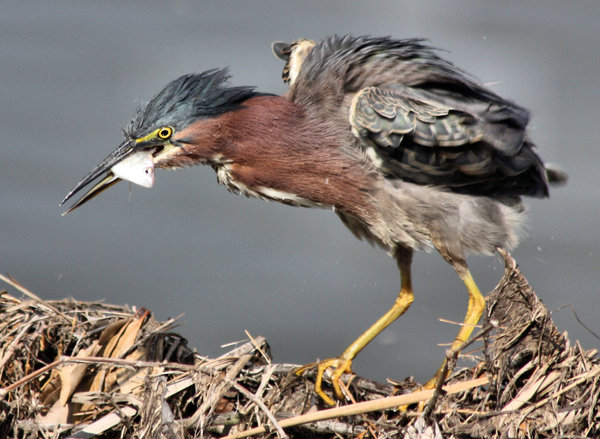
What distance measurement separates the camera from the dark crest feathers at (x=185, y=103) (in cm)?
278

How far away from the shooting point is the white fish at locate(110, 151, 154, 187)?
2812 mm

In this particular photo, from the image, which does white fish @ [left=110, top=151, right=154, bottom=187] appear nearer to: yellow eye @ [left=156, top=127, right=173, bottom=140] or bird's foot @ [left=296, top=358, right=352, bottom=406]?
yellow eye @ [left=156, top=127, right=173, bottom=140]

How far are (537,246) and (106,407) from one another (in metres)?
2.73

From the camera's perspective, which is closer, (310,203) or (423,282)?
(310,203)

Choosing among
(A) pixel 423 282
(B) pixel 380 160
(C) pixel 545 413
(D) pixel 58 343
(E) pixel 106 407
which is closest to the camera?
(C) pixel 545 413

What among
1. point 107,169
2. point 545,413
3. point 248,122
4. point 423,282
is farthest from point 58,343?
point 423,282

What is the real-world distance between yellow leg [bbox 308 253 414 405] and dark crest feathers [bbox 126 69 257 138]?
935 millimetres

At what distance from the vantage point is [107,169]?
281 centimetres

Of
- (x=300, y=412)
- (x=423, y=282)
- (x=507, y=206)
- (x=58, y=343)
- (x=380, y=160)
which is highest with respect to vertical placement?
(x=380, y=160)

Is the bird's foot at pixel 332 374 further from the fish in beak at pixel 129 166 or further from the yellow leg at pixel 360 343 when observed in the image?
the fish in beak at pixel 129 166

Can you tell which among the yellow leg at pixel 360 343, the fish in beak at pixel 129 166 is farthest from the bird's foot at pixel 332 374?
the fish in beak at pixel 129 166

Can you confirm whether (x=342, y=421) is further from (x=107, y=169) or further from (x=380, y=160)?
(x=107, y=169)

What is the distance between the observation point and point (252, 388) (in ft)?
8.47

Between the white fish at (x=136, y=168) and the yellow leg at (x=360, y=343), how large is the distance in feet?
2.84
